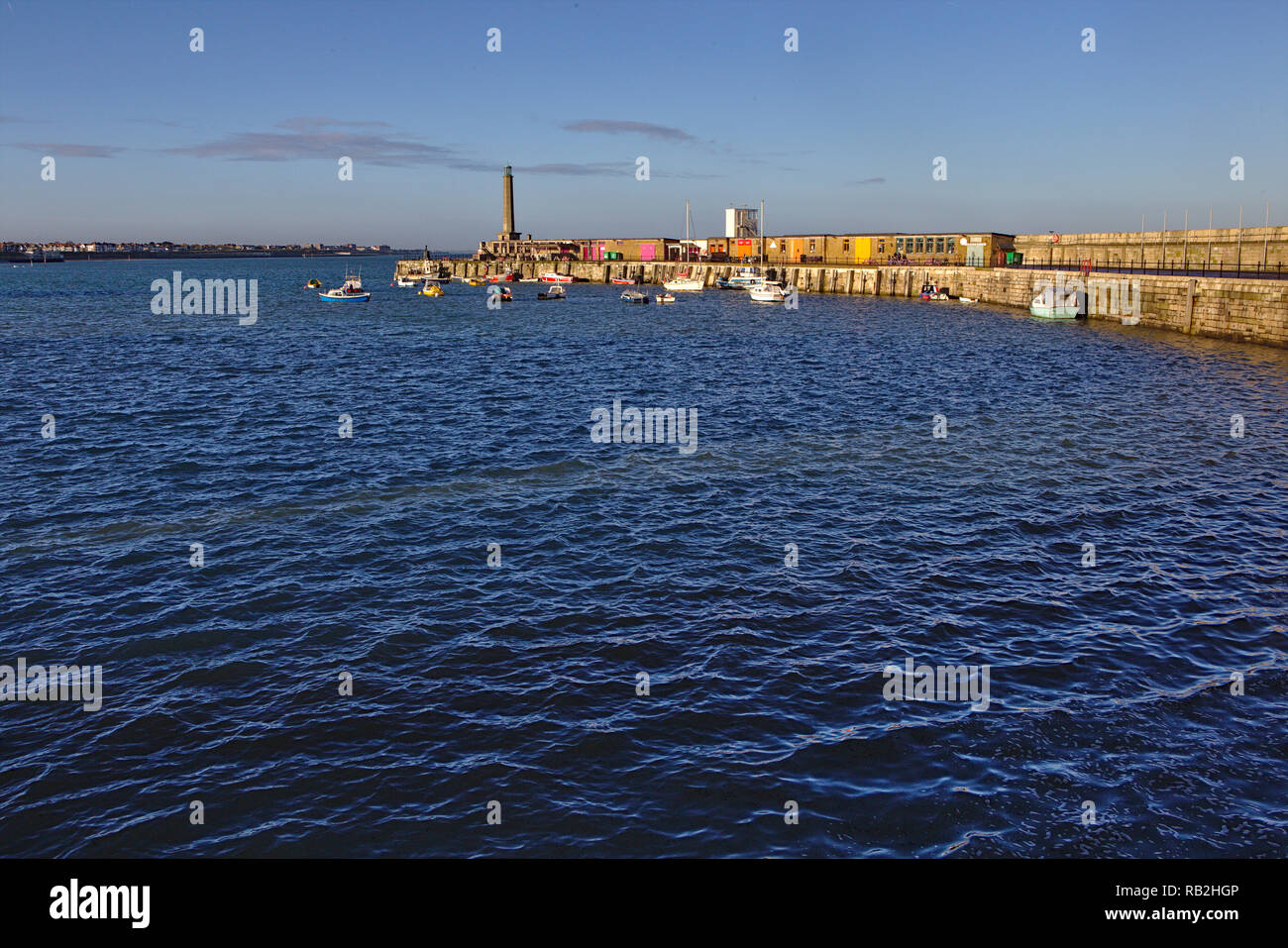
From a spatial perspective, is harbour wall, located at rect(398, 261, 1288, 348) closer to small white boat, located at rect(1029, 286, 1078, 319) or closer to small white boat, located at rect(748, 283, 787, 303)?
small white boat, located at rect(1029, 286, 1078, 319)

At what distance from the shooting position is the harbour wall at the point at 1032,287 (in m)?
63.2

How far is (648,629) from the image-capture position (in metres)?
19.7

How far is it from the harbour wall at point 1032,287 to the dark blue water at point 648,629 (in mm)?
24404

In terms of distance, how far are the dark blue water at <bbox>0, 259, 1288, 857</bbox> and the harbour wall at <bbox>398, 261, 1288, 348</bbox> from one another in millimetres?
24404

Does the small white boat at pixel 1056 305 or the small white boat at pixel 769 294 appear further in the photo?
the small white boat at pixel 769 294

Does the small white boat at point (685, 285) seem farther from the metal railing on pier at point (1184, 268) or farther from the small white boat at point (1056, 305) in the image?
the small white boat at point (1056, 305)

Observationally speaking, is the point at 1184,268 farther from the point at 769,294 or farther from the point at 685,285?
the point at 685,285

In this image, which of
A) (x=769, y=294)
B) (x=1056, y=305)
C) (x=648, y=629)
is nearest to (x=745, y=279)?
(x=769, y=294)

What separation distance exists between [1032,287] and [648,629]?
97.4m

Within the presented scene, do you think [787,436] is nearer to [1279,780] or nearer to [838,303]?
[1279,780]

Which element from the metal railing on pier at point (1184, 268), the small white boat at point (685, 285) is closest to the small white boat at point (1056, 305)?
the metal railing on pier at point (1184, 268)

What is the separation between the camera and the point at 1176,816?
511 inches

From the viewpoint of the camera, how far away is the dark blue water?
13.3 metres

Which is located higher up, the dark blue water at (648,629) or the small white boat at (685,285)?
the small white boat at (685,285)
